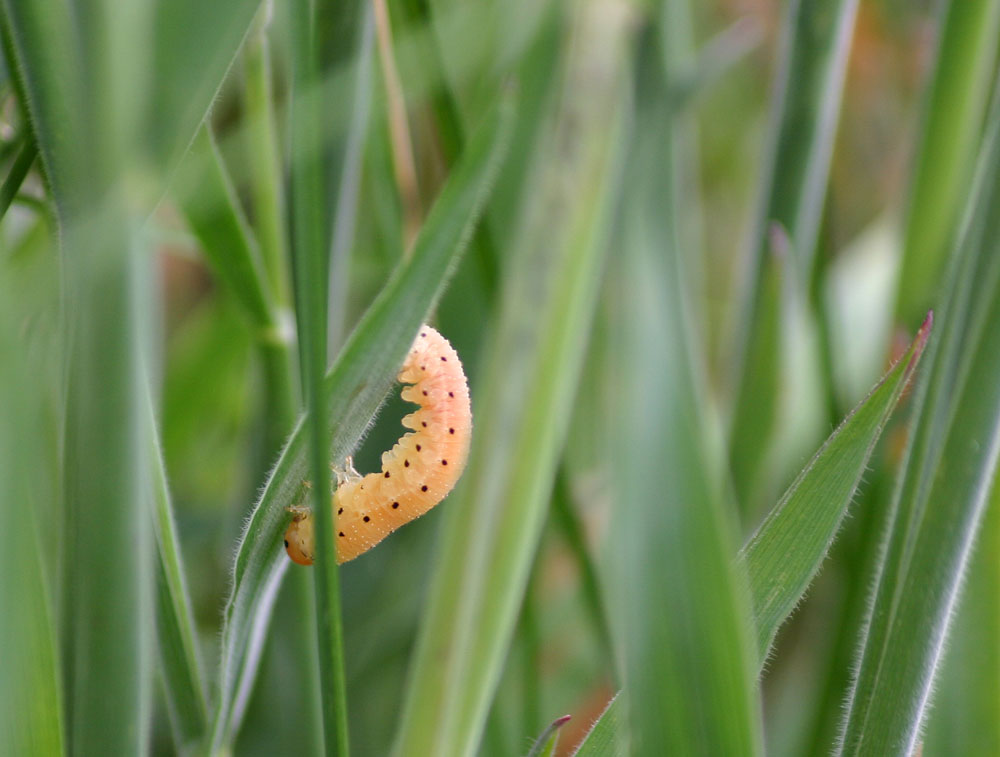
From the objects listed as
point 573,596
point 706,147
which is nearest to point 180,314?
point 573,596

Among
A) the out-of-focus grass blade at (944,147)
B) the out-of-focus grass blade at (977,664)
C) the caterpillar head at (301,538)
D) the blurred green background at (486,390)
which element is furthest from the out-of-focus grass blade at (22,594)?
the out-of-focus grass blade at (944,147)

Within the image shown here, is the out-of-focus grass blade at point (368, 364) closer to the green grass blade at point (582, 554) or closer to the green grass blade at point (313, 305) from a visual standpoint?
the green grass blade at point (313, 305)

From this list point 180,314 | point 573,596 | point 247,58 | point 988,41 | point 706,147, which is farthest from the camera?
point 706,147

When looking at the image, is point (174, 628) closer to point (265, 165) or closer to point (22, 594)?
point (22, 594)

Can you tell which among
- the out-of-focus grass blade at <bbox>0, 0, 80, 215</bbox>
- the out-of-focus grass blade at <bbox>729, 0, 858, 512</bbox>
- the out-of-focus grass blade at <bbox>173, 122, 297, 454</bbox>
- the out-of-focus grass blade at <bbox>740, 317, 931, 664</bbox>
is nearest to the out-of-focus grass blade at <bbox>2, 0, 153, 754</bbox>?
the out-of-focus grass blade at <bbox>0, 0, 80, 215</bbox>

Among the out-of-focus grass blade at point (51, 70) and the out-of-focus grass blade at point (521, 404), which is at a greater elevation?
the out-of-focus grass blade at point (51, 70)

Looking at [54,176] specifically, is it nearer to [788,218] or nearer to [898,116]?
[788,218]

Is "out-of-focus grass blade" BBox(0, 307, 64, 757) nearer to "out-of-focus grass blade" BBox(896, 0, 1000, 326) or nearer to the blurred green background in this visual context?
the blurred green background
